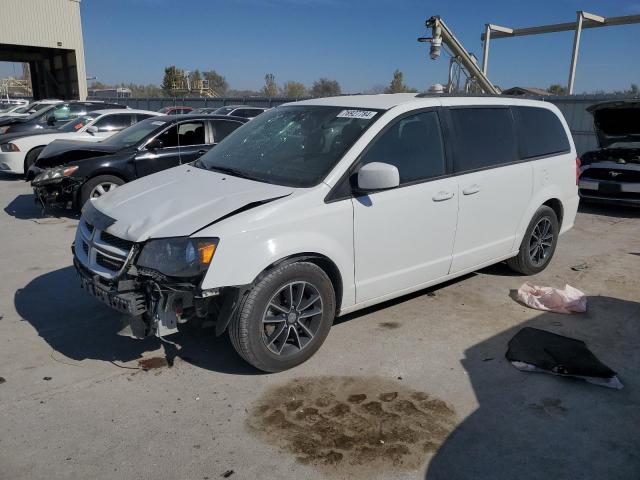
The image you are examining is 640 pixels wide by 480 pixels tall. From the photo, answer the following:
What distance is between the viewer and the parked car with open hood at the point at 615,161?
28.8ft

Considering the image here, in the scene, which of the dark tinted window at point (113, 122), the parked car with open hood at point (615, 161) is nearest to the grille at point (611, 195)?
the parked car with open hood at point (615, 161)

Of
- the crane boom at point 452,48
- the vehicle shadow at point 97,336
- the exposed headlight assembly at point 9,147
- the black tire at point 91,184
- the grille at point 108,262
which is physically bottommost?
the vehicle shadow at point 97,336

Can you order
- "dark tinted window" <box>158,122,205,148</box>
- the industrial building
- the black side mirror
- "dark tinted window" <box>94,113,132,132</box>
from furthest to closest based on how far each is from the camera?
the industrial building < "dark tinted window" <box>94,113,132,132</box> < "dark tinted window" <box>158,122,205,148</box> < the black side mirror

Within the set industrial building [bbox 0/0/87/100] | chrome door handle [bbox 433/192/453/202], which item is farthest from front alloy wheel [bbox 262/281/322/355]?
industrial building [bbox 0/0/87/100]

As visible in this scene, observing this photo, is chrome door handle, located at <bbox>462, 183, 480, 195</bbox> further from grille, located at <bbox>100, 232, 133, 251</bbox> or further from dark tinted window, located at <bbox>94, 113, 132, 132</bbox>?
dark tinted window, located at <bbox>94, 113, 132, 132</bbox>

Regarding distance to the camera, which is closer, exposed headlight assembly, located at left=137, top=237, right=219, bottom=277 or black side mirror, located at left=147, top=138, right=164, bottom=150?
exposed headlight assembly, located at left=137, top=237, right=219, bottom=277

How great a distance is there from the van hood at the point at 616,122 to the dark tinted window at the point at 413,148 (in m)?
5.61

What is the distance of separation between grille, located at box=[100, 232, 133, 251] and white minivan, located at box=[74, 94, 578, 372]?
0.01 meters

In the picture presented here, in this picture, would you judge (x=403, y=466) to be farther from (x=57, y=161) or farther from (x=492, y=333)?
(x=57, y=161)

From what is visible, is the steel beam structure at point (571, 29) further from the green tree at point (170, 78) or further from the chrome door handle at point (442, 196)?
→ the green tree at point (170, 78)

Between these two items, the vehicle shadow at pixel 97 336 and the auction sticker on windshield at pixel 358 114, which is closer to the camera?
the vehicle shadow at pixel 97 336

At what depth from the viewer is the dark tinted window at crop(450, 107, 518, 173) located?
14.9 feet

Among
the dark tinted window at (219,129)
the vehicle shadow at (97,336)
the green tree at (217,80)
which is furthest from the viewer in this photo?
the green tree at (217,80)

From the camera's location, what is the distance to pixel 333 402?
10.9ft
